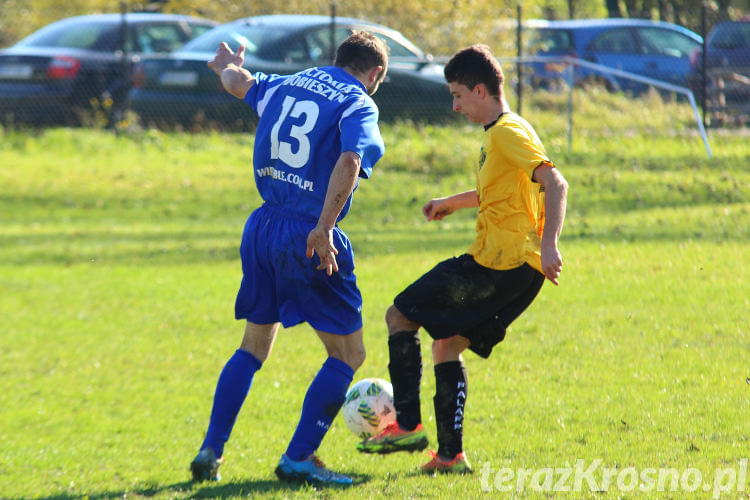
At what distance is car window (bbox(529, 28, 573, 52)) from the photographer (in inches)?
769

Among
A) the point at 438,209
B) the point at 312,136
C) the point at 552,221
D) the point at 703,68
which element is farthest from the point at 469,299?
the point at 703,68

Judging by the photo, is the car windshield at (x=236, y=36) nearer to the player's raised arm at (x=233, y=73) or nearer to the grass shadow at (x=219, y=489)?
the player's raised arm at (x=233, y=73)

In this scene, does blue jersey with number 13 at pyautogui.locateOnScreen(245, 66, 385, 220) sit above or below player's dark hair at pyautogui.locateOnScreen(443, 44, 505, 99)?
below

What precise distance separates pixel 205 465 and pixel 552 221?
1938mm

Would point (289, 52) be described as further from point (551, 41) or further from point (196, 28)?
point (551, 41)

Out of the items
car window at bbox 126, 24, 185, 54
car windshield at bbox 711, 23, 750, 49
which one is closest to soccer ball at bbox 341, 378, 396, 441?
car window at bbox 126, 24, 185, 54

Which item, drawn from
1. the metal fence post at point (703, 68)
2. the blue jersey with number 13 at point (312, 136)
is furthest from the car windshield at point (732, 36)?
the blue jersey with number 13 at point (312, 136)

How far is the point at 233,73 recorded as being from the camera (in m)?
4.73

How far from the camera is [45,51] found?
16.1m

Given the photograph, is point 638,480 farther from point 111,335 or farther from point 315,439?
point 111,335

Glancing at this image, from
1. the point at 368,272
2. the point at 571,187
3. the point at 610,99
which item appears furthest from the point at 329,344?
the point at 610,99

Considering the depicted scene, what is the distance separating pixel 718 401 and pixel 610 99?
1198 cm

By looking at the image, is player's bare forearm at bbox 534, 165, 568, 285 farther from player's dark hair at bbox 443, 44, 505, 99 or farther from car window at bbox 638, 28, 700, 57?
car window at bbox 638, 28, 700, 57

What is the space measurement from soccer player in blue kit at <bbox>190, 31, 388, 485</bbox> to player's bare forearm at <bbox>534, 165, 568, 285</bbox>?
0.77 m
